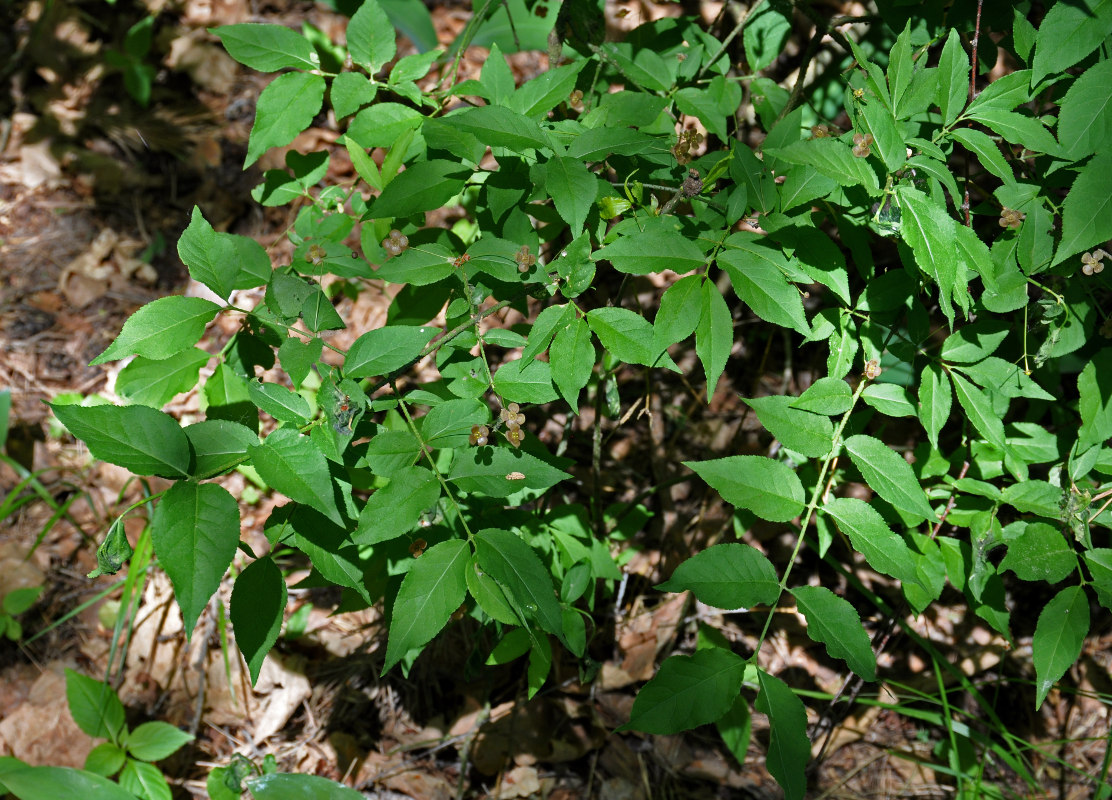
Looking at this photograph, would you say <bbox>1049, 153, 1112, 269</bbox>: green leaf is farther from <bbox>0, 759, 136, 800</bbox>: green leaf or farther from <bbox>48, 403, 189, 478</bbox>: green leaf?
<bbox>0, 759, 136, 800</bbox>: green leaf

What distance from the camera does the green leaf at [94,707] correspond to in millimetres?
2064

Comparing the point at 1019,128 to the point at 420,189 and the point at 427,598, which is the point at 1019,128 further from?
the point at 427,598

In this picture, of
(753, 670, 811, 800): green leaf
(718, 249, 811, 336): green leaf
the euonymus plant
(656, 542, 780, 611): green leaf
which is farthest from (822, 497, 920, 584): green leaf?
(718, 249, 811, 336): green leaf

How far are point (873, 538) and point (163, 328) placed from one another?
49.8 inches

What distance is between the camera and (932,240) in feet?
3.52

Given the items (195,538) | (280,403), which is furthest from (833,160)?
(195,538)

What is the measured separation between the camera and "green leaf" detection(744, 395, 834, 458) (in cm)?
138

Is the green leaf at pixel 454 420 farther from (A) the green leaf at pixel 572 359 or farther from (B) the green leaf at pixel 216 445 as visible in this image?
(B) the green leaf at pixel 216 445

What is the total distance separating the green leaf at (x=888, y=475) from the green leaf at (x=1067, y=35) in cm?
64

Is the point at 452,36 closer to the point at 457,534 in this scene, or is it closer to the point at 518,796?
the point at 457,534

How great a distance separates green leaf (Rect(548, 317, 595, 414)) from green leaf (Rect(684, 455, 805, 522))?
299mm

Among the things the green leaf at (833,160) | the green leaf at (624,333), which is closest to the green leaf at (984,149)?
the green leaf at (833,160)

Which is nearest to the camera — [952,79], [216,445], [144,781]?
[216,445]

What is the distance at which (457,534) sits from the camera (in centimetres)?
139
